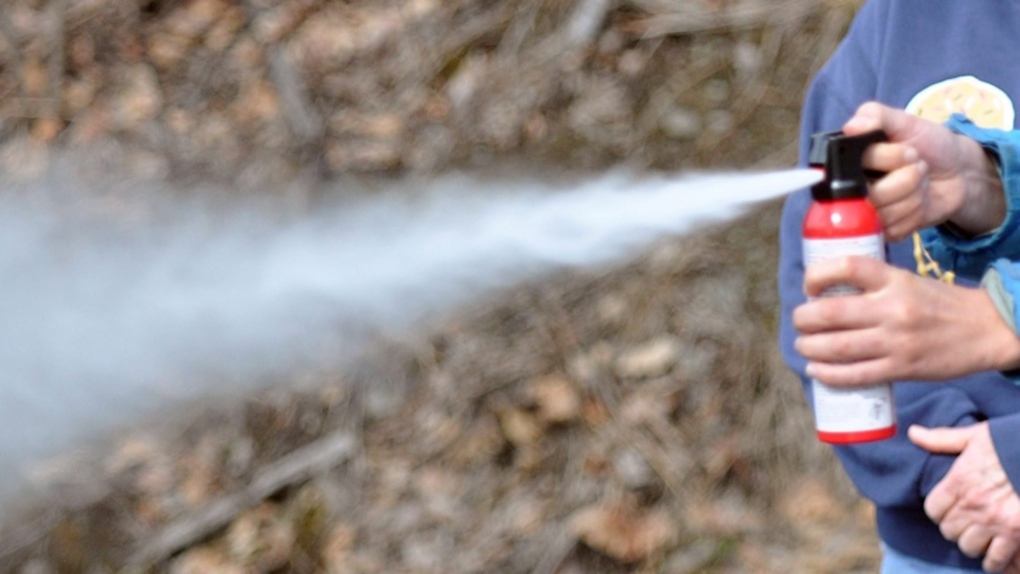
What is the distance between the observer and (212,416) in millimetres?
3977

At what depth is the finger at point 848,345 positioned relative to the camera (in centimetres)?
148

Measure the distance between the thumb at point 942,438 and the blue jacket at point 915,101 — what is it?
0.04 metres

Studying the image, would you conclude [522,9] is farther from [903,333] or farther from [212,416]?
[903,333]

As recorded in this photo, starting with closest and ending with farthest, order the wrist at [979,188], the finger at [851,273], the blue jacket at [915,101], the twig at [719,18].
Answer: the finger at [851,273] < the wrist at [979,188] < the blue jacket at [915,101] < the twig at [719,18]

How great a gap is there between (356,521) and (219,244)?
1.29m

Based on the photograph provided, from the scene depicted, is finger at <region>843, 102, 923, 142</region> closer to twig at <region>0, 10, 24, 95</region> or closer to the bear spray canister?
the bear spray canister

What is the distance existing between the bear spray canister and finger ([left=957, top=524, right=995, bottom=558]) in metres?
0.25

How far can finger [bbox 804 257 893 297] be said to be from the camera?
1.47 metres

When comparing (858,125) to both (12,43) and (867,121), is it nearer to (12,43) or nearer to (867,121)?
(867,121)

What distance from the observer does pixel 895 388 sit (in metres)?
1.87

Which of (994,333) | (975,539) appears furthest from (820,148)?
(975,539)

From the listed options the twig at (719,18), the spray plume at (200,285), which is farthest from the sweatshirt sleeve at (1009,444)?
the twig at (719,18)

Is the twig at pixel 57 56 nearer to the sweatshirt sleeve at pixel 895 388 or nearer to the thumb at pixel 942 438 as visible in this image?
the sweatshirt sleeve at pixel 895 388

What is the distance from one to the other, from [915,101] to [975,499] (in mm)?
672
